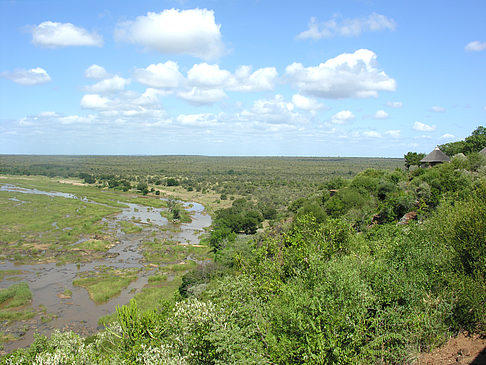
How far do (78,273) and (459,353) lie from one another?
1280 inches

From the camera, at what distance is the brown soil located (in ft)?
28.6

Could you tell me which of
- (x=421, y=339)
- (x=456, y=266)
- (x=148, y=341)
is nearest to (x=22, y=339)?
(x=148, y=341)

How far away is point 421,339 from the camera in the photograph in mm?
9570

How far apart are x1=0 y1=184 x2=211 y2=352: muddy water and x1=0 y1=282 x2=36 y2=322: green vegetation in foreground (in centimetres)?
60

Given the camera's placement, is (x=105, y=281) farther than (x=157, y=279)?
No

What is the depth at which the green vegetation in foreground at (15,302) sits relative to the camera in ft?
77.6

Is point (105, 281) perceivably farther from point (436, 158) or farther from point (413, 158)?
point (413, 158)

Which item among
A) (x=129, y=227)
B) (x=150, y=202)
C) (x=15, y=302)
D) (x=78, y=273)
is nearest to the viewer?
(x=15, y=302)

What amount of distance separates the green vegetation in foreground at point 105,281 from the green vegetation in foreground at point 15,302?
3884 mm

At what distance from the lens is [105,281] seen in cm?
3030

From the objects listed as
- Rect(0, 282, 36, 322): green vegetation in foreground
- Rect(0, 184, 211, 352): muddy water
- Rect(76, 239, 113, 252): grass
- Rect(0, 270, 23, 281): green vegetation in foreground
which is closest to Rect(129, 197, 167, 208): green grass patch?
Rect(0, 184, 211, 352): muddy water

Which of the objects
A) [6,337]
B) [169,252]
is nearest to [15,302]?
[6,337]

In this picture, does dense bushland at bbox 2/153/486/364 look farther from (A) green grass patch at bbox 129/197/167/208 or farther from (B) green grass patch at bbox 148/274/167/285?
(A) green grass patch at bbox 129/197/167/208

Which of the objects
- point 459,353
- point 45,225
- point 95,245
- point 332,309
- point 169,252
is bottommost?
point 169,252
